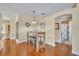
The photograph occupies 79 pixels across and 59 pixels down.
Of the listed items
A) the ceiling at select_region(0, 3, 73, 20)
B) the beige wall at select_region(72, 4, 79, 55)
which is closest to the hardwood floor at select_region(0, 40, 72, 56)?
the beige wall at select_region(72, 4, 79, 55)

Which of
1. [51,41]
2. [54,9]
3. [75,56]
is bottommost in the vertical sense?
[75,56]

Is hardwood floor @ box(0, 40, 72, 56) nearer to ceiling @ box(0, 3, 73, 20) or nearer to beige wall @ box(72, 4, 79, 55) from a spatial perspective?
beige wall @ box(72, 4, 79, 55)

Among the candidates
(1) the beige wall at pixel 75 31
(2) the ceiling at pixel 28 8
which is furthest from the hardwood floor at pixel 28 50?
(2) the ceiling at pixel 28 8

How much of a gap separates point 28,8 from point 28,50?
2.45ft

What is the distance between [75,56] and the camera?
2666 mm

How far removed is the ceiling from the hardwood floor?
0.51m

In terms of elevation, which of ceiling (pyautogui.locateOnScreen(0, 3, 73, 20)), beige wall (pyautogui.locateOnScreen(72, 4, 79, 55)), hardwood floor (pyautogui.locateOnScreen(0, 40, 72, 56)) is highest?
ceiling (pyautogui.locateOnScreen(0, 3, 73, 20))

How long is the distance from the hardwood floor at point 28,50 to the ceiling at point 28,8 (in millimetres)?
507

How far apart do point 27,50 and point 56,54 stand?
1.70 feet

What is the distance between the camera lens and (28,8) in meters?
2.71

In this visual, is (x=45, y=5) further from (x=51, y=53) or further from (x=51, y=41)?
(x=51, y=53)

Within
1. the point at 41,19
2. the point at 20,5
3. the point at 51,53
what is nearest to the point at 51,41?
the point at 51,53

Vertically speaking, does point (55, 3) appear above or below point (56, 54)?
above

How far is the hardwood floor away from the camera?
106 inches
